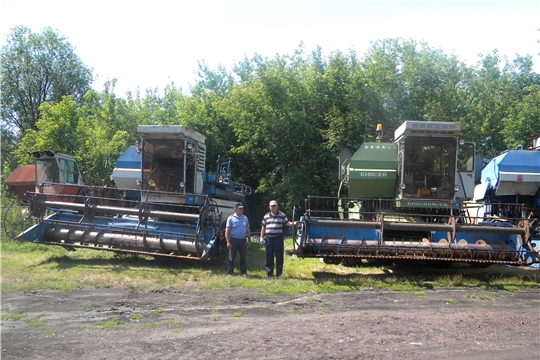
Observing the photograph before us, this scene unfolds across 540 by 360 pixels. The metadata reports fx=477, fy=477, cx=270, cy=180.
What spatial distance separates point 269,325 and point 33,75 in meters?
39.4

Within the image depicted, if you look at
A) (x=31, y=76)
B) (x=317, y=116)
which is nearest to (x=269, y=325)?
(x=317, y=116)

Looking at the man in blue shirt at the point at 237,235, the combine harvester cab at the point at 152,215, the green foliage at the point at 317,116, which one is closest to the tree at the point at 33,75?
the green foliage at the point at 317,116

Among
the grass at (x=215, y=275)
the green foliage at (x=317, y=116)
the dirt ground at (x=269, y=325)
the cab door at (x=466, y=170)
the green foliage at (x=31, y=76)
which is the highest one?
the green foliage at (x=31, y=76)

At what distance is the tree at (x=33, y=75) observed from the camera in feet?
125

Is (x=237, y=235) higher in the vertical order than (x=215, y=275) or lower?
higher

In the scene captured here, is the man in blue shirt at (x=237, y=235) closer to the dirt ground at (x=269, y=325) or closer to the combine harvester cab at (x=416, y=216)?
the combine harvester cab at (x=416, y=216)

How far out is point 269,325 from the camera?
6.04 meters

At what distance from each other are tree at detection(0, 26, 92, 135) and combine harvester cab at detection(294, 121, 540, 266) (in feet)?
112

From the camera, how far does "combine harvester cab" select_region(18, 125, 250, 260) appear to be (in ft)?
33.5

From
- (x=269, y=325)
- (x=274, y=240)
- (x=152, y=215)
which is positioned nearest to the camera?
(x=269, y=325)

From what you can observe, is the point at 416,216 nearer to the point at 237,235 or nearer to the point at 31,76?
the point at 237,235

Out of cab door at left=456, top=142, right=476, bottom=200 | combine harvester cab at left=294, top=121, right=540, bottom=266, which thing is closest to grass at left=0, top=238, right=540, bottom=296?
combine harvester cab at left=294, top=121, right=540, bottom=266

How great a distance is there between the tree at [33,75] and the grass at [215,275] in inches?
1214

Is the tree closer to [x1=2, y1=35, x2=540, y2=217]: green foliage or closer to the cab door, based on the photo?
[x1=2, y1=35, x2=540, y2=217]: green foliage
